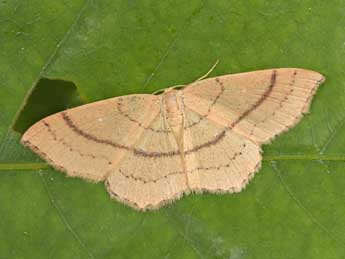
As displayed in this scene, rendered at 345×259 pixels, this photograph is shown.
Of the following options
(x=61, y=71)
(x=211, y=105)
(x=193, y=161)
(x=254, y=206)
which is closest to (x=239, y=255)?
(x=254, y=206)

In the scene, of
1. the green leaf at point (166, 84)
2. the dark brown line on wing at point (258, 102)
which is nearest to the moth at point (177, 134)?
the dark brown line on wing at point (258, 102)

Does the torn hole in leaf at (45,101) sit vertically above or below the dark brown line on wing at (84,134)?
above

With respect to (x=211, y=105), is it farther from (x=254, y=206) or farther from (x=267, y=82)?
(x=254, y=206)

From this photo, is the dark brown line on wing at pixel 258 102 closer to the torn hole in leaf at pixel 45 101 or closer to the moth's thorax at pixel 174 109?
the moth's thorax at pixel 174 109

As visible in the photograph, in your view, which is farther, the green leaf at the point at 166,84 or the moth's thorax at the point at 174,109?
the moth's thorax at the point at 174,109

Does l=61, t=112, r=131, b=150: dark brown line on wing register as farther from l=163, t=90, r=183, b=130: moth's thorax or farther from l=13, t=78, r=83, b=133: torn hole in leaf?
l=163, t=90, r=183, b=130: moth's thorax

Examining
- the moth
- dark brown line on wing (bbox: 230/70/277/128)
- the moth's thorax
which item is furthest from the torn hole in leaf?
dark brown line on wing (bbox: 230/70/277/128)

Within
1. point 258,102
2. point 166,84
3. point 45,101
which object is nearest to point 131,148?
point 166,84
